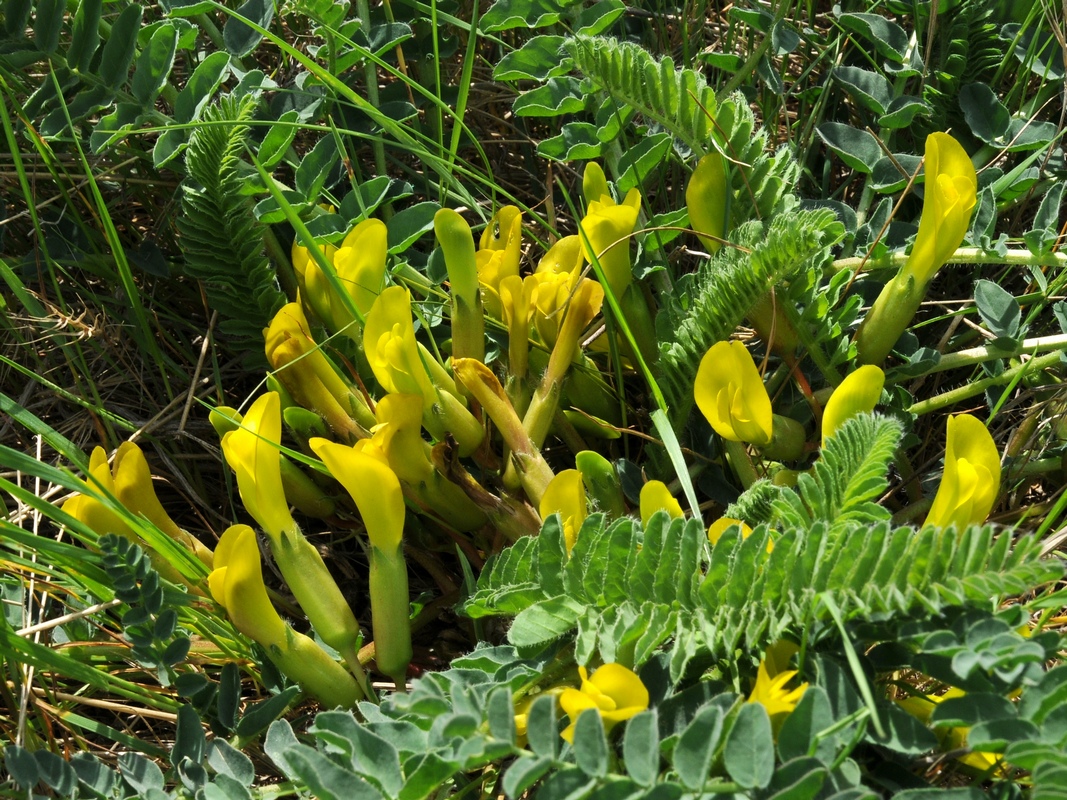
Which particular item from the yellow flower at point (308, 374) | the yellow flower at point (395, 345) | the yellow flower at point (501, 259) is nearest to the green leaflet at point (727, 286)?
the yellow flower at point (501, 259)

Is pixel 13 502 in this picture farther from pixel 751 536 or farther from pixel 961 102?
pixel 961 102

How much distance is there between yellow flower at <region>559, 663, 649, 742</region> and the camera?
92cm

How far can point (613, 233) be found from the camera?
4.75 ft

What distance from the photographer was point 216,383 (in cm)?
176

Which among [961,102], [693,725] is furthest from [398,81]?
[693,725]

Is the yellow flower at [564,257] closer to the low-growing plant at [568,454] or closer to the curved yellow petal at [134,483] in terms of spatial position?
the low-growing plant at [568,454]

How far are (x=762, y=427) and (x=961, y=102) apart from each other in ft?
2.63

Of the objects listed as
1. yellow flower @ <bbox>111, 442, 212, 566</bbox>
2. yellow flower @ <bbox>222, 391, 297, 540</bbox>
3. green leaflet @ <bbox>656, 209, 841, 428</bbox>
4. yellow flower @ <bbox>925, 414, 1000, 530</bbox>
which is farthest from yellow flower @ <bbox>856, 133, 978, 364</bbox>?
yellow flower @ <bbox>111, 442, 212, 566</bbox>

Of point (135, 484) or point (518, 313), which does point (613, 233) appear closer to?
point (518, 313)

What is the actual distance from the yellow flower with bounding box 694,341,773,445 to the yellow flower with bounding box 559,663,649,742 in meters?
0.43

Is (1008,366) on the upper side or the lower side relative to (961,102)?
lower

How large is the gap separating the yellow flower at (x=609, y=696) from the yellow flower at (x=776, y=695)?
105 millimetres

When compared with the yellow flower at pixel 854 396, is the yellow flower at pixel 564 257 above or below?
above

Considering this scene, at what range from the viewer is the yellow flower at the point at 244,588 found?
4.06 feet
